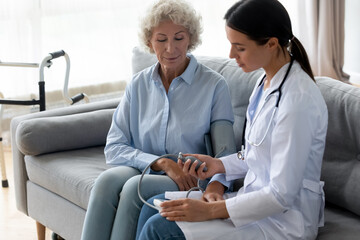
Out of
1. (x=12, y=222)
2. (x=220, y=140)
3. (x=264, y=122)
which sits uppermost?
(x=264, y=122)

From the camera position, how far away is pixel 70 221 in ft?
7.91

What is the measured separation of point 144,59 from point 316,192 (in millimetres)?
1382

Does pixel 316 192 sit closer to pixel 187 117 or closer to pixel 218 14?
pixel 187 117

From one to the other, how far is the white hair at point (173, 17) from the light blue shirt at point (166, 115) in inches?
4.4

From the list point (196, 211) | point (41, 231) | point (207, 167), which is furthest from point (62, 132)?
point (196, 211)

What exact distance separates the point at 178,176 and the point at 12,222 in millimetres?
1365

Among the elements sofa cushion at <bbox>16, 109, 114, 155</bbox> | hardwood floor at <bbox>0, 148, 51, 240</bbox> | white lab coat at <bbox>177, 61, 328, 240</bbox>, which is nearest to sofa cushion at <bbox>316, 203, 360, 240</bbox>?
white lab coat at <bbox>177, 61, 328, 240</bbox>

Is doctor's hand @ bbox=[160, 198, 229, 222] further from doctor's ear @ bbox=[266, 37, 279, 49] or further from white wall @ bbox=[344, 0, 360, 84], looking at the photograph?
white wall @ bbox=[344, 0, 360, 84]

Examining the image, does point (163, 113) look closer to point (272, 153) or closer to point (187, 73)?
point (187, 73)

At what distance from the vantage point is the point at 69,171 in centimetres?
241

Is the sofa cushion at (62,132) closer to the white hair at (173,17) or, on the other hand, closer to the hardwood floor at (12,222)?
the hardwood floor at (12,222)

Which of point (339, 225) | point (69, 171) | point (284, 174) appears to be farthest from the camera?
point (69, 171)

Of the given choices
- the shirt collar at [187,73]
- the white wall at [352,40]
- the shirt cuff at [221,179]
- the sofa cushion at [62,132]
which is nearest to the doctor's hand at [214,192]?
the shirt cuff at [221,179]

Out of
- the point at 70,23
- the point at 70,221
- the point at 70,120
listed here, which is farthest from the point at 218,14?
the point at 70,221
